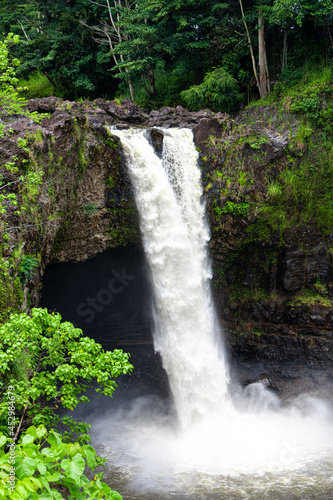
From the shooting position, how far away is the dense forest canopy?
609 inches

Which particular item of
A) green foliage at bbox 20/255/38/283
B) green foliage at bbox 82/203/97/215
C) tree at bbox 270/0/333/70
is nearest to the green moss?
green foliage at bbox 82/203/97/215

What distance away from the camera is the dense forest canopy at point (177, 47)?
15469 millimetres

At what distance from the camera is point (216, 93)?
1517 centimetres

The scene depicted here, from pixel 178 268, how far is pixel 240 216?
2.73 meters

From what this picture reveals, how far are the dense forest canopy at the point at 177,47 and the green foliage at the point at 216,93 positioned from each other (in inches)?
1.6

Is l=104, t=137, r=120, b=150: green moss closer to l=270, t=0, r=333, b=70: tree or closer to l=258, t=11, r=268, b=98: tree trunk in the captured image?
l=270, t=0, r=333, b=70: tree

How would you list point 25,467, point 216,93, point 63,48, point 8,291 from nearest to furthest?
point 25,467 < point 8,291 < point 216,93 < point 63,48

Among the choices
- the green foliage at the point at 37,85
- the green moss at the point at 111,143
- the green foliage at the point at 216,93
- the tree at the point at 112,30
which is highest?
the tree at the point at 112,30

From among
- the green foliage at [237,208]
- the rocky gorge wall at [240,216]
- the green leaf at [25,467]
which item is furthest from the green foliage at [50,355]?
the green foliage at [237,208]

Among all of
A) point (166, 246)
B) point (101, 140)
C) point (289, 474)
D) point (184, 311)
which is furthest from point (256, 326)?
point (101, 140)

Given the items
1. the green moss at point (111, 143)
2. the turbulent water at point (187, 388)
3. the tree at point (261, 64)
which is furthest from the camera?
the tree at point (261, 64)

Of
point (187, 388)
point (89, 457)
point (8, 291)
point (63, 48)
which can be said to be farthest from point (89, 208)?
point (63, 48)

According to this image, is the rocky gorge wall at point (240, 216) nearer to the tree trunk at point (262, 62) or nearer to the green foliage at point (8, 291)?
the green foliage at point (8, 291)

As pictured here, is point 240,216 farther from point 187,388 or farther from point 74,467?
point 74,467
